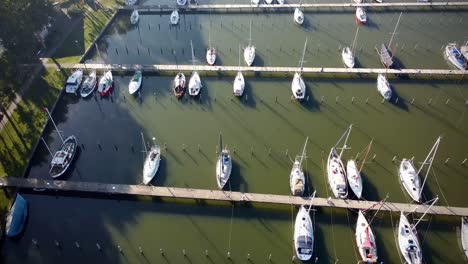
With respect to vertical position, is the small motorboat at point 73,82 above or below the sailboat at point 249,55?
above

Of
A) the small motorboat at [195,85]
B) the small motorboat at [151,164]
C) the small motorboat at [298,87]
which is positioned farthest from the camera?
the small motorboat at [195,85]

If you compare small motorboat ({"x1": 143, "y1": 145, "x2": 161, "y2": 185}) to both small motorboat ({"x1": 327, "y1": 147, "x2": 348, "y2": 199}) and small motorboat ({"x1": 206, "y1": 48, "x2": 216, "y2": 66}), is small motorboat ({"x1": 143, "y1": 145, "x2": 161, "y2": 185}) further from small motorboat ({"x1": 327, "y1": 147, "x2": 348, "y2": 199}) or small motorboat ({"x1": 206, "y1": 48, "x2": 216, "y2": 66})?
small motorboat ({"x1": 327, "y1": 147, "x2": 348, "y2": 199})

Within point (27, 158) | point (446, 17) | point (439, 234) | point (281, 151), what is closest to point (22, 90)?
point (27, 158)

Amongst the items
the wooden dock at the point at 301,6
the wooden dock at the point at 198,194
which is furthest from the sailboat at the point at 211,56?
the wooden dock at the point at 198,194

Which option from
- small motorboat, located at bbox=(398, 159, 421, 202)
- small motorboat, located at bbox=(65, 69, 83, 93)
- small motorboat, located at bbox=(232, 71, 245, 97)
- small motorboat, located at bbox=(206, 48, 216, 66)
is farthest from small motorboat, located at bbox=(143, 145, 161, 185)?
small motorboat, located at bbox=(398, 159, 421, 202)

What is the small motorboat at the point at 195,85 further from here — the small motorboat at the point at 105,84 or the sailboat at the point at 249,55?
the small motorboat at the point at 105,84

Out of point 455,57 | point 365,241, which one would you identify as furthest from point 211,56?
point 455,57

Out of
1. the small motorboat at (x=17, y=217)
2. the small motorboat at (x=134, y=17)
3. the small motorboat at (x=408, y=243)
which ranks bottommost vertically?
the small motorboat at (x=408, y=243)
